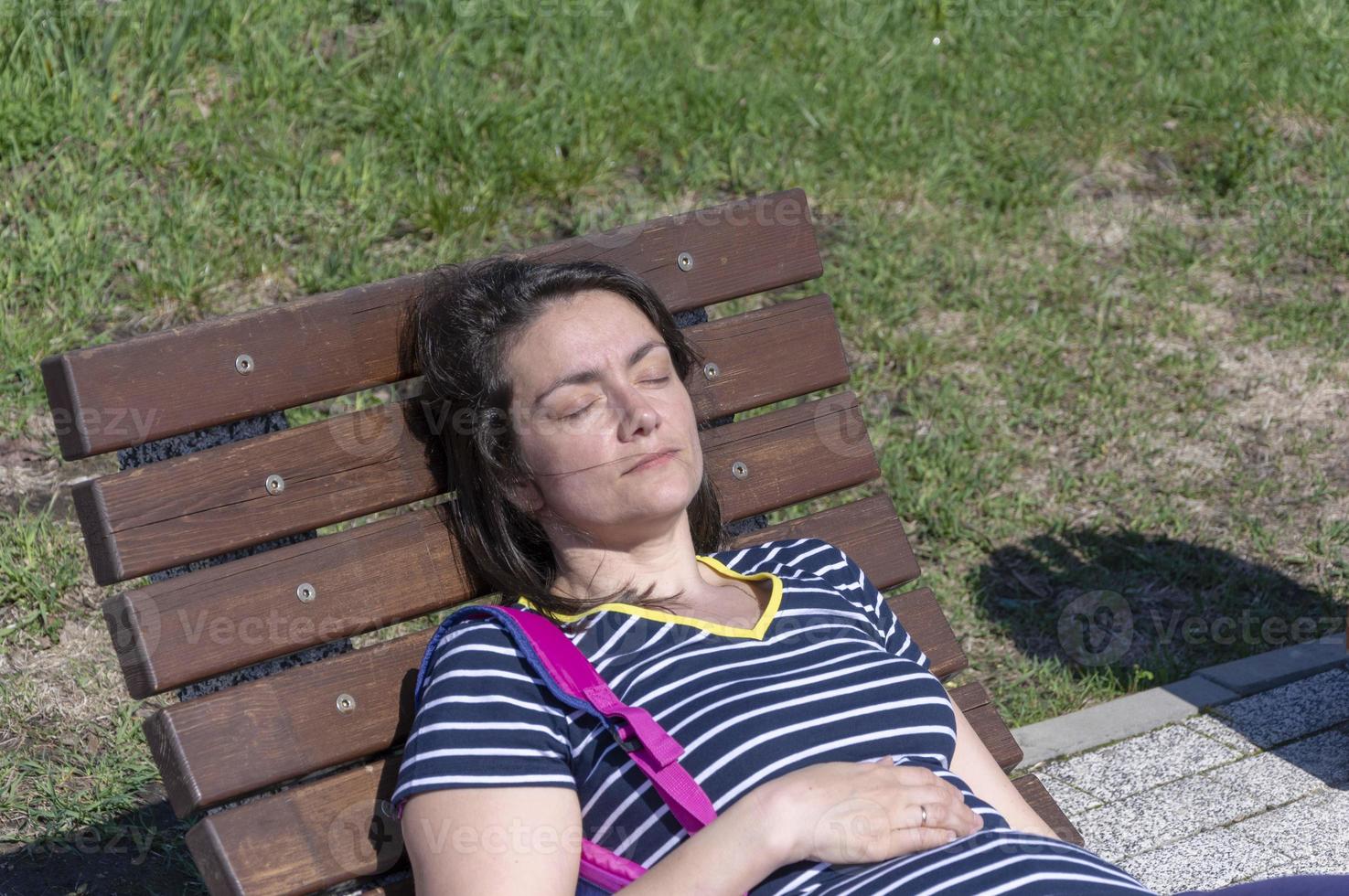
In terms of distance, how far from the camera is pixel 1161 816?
3180mm

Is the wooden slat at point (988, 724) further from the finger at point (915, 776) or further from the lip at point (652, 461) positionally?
the lip at point (652, 461)

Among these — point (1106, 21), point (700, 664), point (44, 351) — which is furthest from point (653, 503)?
point (1106, 21)

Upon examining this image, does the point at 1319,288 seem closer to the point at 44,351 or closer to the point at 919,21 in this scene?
the point at 919,21

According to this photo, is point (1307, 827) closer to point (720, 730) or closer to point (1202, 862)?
point (1202, 862)

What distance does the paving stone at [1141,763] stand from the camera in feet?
10.9

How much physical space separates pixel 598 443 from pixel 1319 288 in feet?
13.6

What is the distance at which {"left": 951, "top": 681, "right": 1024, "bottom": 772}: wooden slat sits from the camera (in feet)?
8.86

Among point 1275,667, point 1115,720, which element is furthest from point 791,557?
point 1275,667

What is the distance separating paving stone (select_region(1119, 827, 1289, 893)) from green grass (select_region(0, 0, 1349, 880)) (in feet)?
2.37

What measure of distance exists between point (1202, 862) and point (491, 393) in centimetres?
187

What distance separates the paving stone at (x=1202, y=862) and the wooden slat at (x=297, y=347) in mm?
1488

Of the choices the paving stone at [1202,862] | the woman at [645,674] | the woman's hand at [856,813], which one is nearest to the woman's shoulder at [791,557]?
the woman at [645,674]

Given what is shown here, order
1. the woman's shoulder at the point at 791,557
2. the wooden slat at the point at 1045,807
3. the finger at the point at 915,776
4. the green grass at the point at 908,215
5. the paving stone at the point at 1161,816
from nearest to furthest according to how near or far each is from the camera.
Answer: the finger at the point at 915,776 < the woman's shoulder at the point at 791,557 < the wooden slat at the point at 1045,807 < the paving stone at the point at 1161,816 < the green grass at the point at 908,215

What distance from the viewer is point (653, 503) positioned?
215 cm
